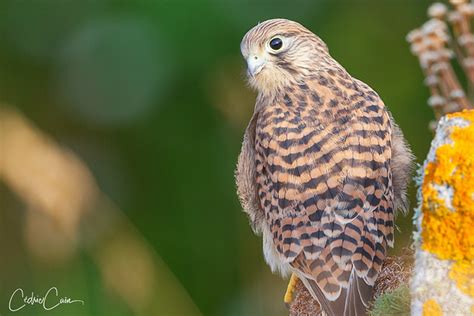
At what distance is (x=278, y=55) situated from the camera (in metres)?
3.96

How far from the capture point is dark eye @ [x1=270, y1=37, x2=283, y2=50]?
3.91 m

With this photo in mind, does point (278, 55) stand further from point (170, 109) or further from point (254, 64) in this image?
point (170, 109)

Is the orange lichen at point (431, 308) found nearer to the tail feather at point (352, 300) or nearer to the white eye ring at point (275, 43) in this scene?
the tail feather at point (352, 300)

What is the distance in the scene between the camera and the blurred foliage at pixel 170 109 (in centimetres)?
540

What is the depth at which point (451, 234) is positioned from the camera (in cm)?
207

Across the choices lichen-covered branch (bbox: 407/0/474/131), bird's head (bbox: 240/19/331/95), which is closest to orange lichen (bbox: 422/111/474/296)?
lichen-covered branch (bbox: 407/0/474/131)

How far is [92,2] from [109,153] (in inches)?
46.3

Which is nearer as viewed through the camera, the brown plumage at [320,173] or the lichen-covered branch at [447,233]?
the lichen-covered branch at [447,233]

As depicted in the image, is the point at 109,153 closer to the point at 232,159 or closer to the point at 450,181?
the point at 232,159

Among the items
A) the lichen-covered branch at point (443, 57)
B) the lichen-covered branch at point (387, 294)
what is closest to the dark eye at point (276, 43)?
Answer: the lichen-covered branch at point (443, 57)

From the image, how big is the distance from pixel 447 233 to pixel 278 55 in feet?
6.58

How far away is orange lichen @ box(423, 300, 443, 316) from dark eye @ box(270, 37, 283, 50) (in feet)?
6.69

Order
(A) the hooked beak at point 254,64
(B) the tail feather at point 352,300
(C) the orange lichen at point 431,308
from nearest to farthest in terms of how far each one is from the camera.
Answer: (C) the orange lichen at point 431,308 < (B) the tail feather at point 352,300 < (A) the hooked beak at point 254,64

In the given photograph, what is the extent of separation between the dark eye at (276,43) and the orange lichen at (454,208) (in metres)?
1.87
